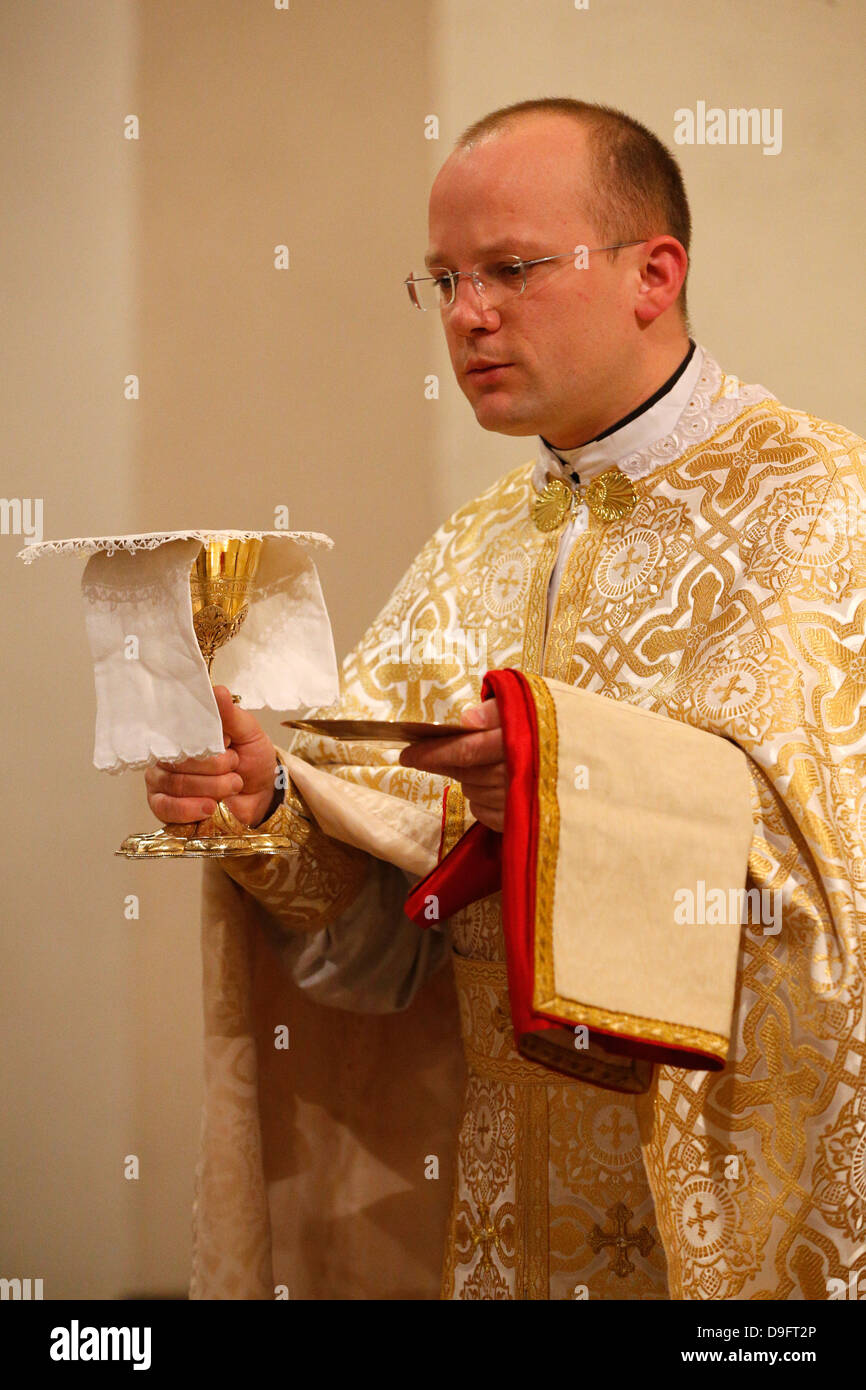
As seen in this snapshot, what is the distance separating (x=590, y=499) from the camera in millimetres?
2123

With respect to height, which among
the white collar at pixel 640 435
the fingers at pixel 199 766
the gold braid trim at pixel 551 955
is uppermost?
the white collar at pixel 640 435

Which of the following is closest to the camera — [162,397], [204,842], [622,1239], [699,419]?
[204,842]

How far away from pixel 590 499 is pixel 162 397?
1.33m

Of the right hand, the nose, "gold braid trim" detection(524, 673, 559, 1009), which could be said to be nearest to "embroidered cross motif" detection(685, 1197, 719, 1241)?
"gold braid trim" detection(524, 673, 559, 1009)

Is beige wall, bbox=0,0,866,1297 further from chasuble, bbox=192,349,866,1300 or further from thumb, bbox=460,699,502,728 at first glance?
thumb, bbox=460,699,502,728

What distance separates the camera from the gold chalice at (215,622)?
178 centimetres

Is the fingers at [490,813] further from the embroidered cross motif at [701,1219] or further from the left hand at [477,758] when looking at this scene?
the embroidered cross motif at [701,1219]

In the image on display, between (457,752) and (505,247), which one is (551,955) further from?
(505,247)

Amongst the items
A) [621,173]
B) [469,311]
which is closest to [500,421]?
[469,311]

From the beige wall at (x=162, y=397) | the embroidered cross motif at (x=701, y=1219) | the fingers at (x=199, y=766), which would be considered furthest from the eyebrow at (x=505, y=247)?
the embroidered cross motif at (x=701, y=1219)

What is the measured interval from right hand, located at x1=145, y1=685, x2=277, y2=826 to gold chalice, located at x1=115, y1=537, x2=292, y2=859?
4cm

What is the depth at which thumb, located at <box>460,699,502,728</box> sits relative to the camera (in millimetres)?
1636

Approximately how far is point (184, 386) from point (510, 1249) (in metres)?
1.99

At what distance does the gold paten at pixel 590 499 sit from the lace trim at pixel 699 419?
0.03 metres
